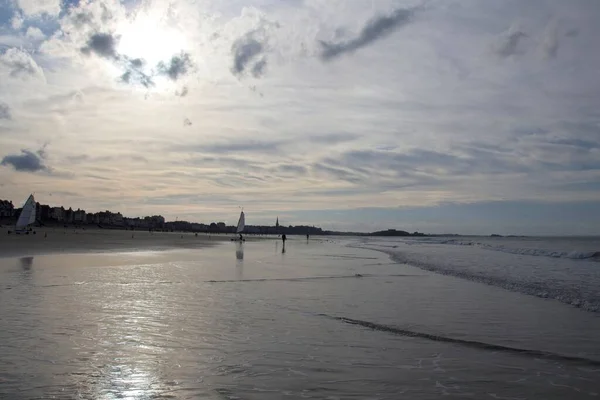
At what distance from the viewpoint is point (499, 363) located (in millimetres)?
8812

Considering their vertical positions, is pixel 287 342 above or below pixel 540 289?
below

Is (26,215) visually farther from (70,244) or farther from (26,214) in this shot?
(70,244)

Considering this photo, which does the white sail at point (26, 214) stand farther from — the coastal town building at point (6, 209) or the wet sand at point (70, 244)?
the coastal town building at point (6, 209)

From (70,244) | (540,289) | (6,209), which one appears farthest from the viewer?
(6,209)

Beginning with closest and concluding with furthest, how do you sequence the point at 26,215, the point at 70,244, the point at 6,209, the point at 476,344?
the point at 476,344
the point at 70,244
the point at 26,215
the point at 6,209

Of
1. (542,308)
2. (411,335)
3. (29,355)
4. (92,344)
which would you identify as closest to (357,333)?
(411,335)

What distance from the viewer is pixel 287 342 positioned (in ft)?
32.2

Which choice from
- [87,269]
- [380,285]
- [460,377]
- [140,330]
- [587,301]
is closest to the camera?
[460,377]

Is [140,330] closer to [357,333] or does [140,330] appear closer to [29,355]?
[29,355]

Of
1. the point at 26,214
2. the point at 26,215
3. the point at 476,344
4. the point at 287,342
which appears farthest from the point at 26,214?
the point at 476,344

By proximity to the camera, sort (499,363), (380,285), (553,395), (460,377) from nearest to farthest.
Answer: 1. (553,395)
2. (460,377)
3. (499,363)
4. (380,285)

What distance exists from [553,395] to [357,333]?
4602 millimetres

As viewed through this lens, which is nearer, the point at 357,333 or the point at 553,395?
the point at 553,395

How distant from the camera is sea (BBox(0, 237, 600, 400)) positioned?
7.08 metres
